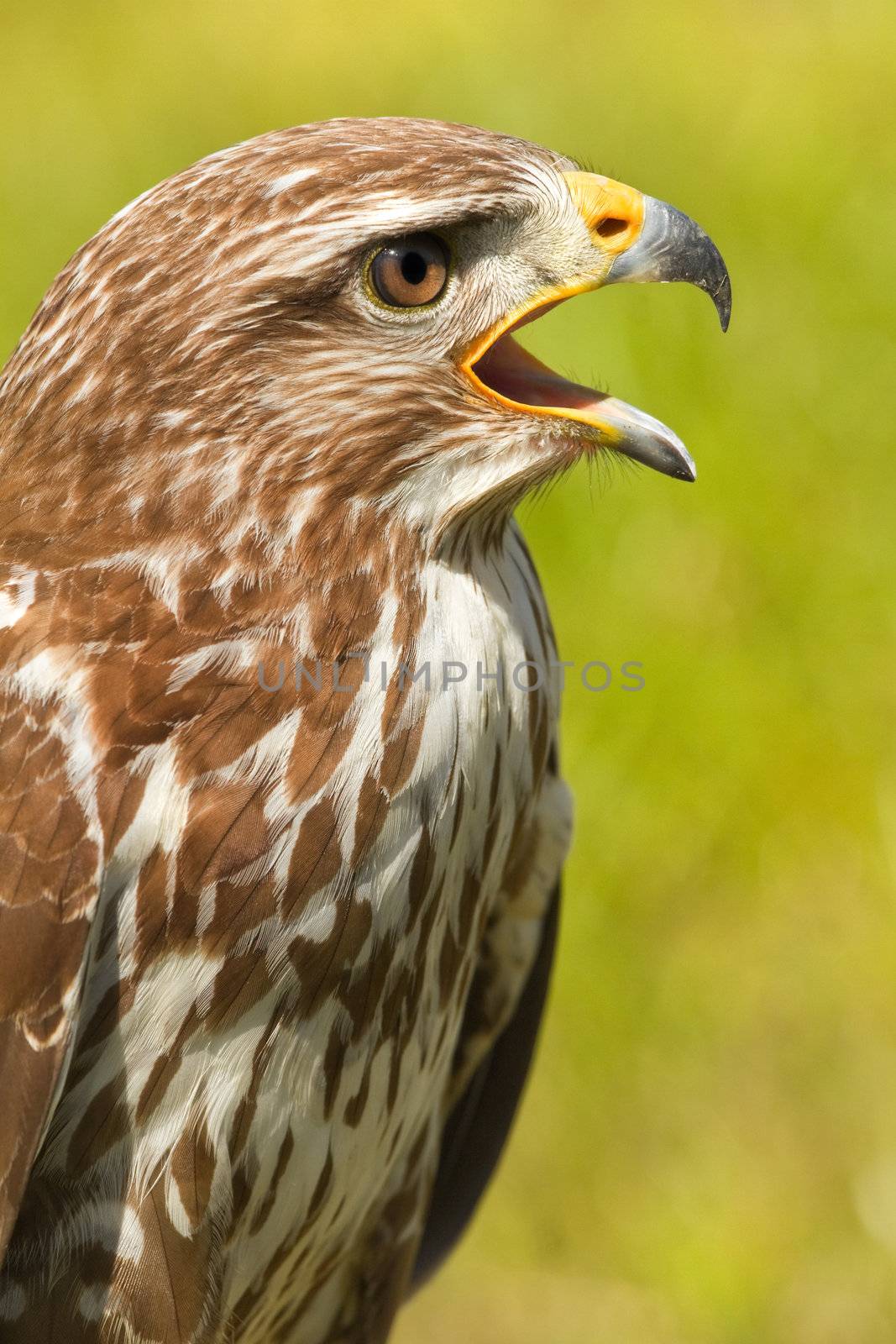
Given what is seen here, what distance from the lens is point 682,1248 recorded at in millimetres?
4172

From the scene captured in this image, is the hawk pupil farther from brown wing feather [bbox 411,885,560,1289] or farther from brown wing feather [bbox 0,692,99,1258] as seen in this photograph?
brown wing feather [bbox 411,885,560,1289]

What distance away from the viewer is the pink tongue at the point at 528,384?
2439mm

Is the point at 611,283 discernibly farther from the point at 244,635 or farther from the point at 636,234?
the point at 244,635

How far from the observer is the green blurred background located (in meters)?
4.20

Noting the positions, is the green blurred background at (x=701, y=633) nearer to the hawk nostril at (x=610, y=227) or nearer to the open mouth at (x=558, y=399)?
the open mouth at (x=558, y=399)

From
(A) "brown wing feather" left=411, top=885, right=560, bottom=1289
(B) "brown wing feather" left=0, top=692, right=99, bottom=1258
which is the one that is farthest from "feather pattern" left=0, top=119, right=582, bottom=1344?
(A) "brown wing feather" left=411, top=885, right=560, bottom=1289

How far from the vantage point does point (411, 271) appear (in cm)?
224

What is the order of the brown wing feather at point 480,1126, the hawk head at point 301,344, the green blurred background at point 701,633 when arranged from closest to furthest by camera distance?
the hawk head at point 301,344
the brown wing feather at point 480,1126
the green blurred background at point 701,633

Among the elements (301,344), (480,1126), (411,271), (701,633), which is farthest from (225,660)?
(701,633)

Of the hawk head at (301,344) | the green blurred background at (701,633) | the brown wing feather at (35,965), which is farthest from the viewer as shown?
the green blurred background at (701,633)

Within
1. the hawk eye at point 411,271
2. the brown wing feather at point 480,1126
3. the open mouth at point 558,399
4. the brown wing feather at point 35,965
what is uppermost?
the hawk eye at point 411,271

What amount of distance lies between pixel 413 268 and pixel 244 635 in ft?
1.61

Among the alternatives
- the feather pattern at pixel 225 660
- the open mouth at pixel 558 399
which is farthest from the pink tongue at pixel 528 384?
the feather pattern at pixel 225 660

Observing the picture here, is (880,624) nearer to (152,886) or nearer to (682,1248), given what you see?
(682,1248)
